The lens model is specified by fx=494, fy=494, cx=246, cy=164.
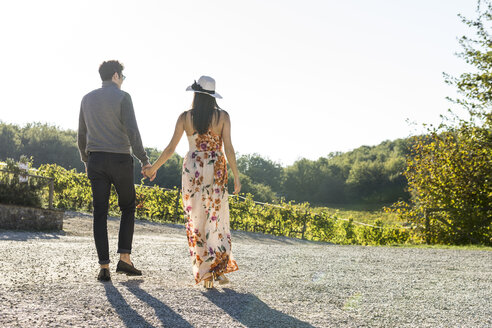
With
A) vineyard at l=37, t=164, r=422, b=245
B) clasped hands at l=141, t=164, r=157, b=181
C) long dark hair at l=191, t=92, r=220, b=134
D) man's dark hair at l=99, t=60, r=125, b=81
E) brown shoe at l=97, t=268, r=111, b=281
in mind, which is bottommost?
brown shoe at l=97, t=268, r=111, b=281

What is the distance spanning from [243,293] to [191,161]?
1271 millimetres

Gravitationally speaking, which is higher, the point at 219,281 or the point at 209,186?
the point at 209,186

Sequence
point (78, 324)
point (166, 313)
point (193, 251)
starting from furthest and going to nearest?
point (193, 251) < point (166, 313) < point (78, 324)

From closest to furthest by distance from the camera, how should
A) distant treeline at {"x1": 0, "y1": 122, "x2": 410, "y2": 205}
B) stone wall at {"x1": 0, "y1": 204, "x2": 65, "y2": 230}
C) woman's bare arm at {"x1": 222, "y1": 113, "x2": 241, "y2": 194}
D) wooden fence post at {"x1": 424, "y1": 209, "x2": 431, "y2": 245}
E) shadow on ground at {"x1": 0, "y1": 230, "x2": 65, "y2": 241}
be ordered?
woman's bare arm at {"x1": 222, "y1": 113, "x2": 241, "y2": 194}, shadow on ground at {"x1": 0, "y1": 230, "x2": 65, "y2": 241}, stone wall at {"x1": 0, "y1": 204, "x2": 65, "y2": 230}, wooden fence post at {"x1": 424, "y1": 209, "x2": 431, "y2": 245}, distant treeline at {"x1": 0, "y1": 122, "x2": 410, "y2": 205}

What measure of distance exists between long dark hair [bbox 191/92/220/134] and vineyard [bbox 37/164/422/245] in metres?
14.0

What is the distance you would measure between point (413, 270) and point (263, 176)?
91.1 meters

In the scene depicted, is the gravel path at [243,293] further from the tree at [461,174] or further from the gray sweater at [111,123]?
the tree at [461,174]

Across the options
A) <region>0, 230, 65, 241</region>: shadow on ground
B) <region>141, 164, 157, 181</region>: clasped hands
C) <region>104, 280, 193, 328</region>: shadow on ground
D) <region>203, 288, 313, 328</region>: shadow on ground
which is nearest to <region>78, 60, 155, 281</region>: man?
<region>141, 164, 157, 181</region>: clasped hands

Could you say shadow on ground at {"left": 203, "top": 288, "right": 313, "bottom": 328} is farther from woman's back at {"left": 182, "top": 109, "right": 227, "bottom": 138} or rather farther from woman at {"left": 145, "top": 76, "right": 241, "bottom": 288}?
woman's back at {"left": 182, "top": 109, "right": 227, "bottom": 138}

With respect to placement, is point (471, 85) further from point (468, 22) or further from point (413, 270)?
A: point (413, 270)

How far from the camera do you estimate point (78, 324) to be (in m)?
3.12

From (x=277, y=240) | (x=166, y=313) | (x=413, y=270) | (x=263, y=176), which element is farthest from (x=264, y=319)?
(x=263, y=176)

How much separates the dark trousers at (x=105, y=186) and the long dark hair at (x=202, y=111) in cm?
75

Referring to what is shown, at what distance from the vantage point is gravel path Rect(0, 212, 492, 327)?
3426 millimetres
